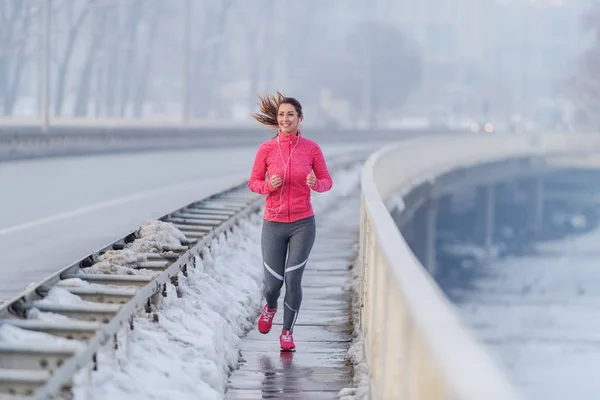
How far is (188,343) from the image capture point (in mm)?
7328

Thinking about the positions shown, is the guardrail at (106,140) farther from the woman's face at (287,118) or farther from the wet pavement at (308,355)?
the woman's face at (287,118)

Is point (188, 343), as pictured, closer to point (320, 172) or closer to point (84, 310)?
point (84, 310)

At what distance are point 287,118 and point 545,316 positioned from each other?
114 ft

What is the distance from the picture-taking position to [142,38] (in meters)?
105

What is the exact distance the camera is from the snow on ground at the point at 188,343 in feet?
20.1

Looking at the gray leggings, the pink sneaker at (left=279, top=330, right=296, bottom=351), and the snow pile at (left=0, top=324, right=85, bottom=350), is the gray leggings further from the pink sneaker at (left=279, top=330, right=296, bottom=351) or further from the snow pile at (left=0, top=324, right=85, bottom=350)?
the snow pile at (left=0, top=324, right=85, bottom=350)

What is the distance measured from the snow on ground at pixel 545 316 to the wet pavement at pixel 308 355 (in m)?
15.3

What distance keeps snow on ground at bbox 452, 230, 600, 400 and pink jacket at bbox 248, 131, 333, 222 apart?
18373mm

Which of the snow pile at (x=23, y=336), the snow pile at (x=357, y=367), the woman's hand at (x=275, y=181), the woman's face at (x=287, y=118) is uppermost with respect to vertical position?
the woman's face at (x=287, y=118)

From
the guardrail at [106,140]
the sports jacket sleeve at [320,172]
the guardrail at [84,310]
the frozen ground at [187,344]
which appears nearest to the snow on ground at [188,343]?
the frozen ground at [187,344]

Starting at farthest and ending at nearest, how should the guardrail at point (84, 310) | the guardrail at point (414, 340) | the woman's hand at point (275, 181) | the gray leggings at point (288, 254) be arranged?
the gray leggings at point (288, 254)
the woman's hand at point (275, 181)
the guardrail at point (84, 310)
the guardrail at point (414, 340)

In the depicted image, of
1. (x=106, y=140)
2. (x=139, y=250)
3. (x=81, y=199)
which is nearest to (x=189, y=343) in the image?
(x=139, y=250)

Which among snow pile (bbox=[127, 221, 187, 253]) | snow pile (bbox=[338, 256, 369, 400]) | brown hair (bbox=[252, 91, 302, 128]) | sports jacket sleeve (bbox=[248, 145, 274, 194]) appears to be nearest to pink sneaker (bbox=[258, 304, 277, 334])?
snow pile (bbox=[338, 256, 369, 400])

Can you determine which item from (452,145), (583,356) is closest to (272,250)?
(583,356)
